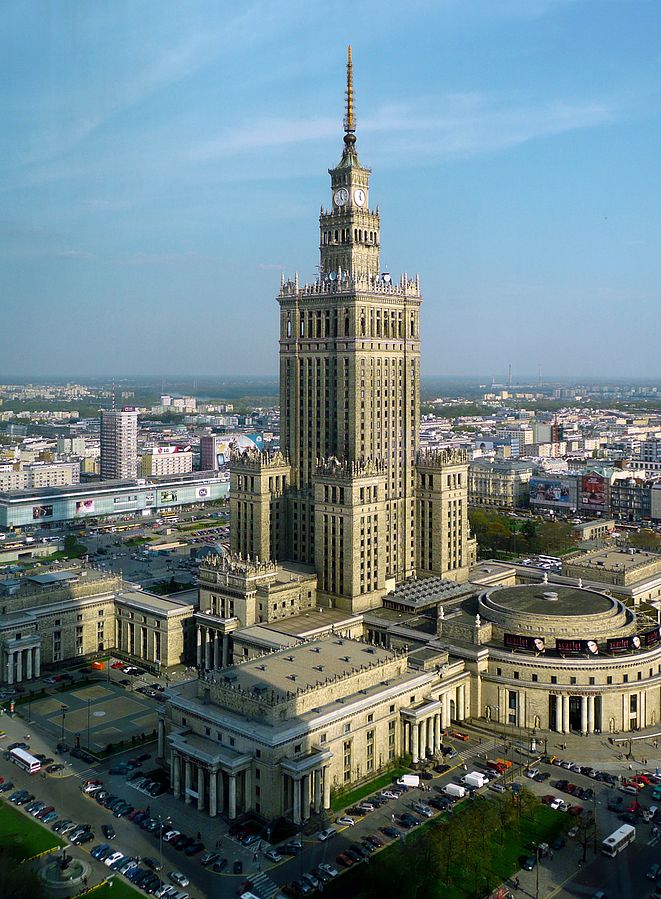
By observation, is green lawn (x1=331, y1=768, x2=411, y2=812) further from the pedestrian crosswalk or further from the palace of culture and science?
the palace of culture and science

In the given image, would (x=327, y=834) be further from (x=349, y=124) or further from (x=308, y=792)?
(x=349, y=124)

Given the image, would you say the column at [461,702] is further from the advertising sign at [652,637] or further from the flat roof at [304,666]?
the advertising sign at [652,637]

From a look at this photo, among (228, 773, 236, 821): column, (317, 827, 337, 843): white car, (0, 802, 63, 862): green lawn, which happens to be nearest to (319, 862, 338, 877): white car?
(317, 827, 337, 843): white car

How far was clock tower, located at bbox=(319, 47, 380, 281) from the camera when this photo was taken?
397 ft

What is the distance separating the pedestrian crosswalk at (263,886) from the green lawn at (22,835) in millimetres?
16627

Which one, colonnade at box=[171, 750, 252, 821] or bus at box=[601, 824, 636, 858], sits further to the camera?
colonnade at box=[171, 750, 252, 821]

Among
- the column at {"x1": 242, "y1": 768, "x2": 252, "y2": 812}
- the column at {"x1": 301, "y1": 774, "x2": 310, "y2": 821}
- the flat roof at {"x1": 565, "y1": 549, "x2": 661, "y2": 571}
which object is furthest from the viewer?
the flat roof at {"x1": 565, "y1": 549, "x2": 661, "y2": 571}

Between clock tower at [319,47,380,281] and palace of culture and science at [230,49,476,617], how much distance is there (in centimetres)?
19

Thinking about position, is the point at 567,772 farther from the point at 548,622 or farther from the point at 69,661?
the point at 69,661

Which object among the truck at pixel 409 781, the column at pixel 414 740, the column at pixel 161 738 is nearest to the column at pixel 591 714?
the column at pixel 414 740

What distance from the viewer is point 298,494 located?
403ft

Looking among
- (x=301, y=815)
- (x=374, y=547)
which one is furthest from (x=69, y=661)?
(x=301, y=815)

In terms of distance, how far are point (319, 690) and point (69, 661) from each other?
4683cm

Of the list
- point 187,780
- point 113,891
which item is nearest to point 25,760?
point 187,780
